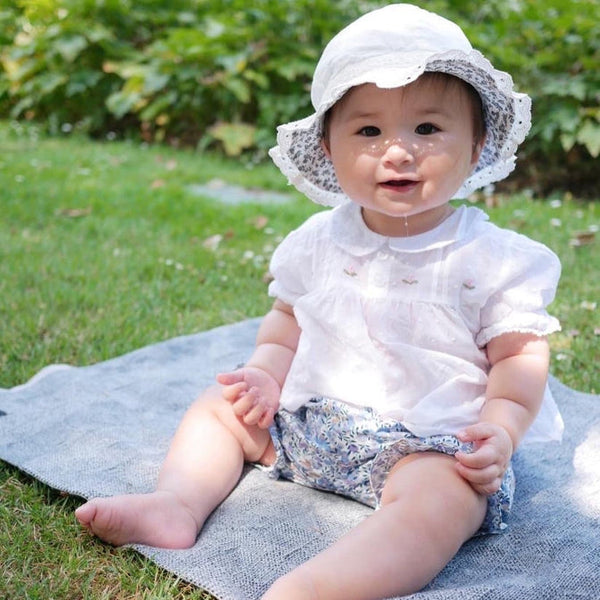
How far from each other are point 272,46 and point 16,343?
179 inches

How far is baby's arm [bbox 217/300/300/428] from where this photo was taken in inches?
72.4

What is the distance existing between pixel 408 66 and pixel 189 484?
1.00m

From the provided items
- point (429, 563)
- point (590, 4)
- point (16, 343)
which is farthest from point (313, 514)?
point (590, 4)

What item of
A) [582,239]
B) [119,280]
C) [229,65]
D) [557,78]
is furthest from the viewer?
[229,65]

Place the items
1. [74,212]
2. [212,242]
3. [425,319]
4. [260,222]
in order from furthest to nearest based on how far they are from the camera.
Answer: [74,212] < [260,222] < [212,242] < [425,319]

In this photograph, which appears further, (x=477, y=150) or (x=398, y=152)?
(x=477, y=150)

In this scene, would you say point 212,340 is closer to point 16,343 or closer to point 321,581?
point 16,343

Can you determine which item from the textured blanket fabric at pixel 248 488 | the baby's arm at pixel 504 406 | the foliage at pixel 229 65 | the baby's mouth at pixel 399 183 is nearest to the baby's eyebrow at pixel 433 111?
the baby's mouth at pixel 399 183

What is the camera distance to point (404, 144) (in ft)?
5.40

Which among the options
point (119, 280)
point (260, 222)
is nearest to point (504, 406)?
point (119, 280)

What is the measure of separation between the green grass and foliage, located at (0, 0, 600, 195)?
22.0 inches

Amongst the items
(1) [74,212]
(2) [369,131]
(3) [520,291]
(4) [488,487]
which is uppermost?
(2) [369,131]

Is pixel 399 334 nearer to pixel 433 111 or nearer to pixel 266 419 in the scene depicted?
pixel 266 419

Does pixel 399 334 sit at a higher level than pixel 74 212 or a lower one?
higher
